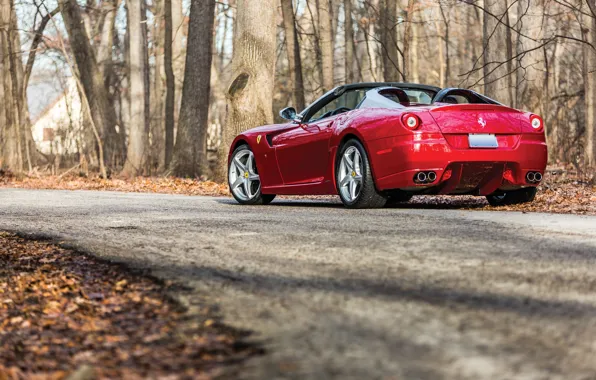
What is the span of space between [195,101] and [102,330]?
59.4 feet

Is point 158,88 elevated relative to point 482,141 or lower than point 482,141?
elevated

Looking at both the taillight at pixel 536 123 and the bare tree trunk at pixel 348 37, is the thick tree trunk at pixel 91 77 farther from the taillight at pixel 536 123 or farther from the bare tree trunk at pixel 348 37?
the taillight at pixel 536 123

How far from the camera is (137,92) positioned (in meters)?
27.3

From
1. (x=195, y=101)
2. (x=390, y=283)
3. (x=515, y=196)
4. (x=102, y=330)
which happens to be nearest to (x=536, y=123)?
(x=515, y=196)

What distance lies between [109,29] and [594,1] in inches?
1138

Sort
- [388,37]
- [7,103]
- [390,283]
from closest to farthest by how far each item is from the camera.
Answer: [390,283], [388,37], [7,103]

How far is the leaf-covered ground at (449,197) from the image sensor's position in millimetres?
9547

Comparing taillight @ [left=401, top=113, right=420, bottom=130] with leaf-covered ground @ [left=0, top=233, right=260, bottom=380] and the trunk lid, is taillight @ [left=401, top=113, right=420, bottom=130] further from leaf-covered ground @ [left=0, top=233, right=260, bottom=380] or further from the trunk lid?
leaf-covered ground @ [left=0, top=233, right=260, bottom=380]

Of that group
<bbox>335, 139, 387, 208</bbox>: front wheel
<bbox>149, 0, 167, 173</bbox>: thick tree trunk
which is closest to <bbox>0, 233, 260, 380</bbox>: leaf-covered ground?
<bbox>335, 139, 387, 208</bbox>: front wheel

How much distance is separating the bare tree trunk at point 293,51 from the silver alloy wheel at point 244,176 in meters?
13.7

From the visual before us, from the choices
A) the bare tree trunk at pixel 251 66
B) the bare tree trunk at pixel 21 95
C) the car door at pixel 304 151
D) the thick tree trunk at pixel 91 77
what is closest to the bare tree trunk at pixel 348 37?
the thick tree trunk at pixel 91 77

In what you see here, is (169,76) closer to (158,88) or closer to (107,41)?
(158,88)

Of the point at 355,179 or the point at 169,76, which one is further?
the point at 169,76

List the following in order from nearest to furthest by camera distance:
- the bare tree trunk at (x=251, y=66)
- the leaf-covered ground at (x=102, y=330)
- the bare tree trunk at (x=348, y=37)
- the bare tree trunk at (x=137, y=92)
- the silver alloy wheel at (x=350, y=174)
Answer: the leaf-covered ground at (x=102, y=330) < the silver alloy wheel at (x=350, y=174) < the bare tree trunk at (x=251, y=66) < the bare tree trunk at (x=137, y=92) < the bare tree trunk at (x=348, y=37)
